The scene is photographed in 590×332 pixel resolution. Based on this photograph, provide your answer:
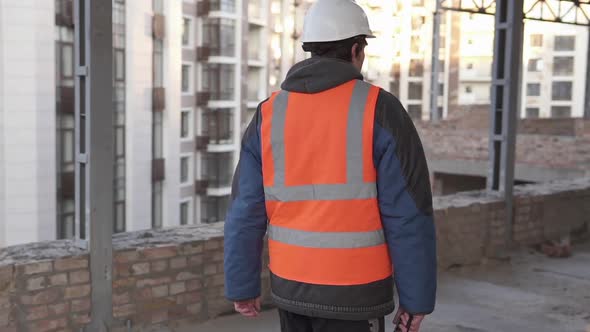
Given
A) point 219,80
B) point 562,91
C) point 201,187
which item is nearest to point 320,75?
point 201,187

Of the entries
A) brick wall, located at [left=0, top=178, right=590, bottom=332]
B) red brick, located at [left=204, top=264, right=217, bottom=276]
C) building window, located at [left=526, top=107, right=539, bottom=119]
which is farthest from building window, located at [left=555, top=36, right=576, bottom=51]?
red brick, located at [left=204, top=264, right=217, bottom=276]

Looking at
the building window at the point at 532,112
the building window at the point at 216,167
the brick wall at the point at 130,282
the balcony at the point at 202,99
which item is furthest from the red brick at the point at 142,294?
the building window at the point at 532,112

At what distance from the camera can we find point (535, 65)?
56.1 meters

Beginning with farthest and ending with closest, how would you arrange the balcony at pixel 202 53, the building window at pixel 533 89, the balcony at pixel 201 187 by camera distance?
the building window at pixel 533 89
the balcony at pixel 201 187
the balcony at pixel 202 53

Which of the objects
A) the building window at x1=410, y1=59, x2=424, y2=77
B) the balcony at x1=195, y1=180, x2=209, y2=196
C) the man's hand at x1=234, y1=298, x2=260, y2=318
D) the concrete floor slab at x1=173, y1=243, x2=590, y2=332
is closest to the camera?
the man's hand at x1=234, y1=298, x2=260, y2=318

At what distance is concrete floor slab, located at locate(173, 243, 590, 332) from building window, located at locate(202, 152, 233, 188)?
28.6m

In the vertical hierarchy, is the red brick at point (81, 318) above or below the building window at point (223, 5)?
below

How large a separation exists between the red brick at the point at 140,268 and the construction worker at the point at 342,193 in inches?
74.9

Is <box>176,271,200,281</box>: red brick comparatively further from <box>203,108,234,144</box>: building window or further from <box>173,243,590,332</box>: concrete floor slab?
<box>203,108,234,144</box>: building window

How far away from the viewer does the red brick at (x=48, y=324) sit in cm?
353

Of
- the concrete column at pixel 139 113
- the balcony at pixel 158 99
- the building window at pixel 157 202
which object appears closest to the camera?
the concrete column at pixel 139 113

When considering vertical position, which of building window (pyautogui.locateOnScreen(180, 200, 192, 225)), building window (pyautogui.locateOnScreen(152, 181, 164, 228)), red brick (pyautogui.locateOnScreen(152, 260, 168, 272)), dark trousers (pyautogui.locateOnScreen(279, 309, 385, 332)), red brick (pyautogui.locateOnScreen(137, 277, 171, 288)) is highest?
dark trousers (pyautogui.locateOnScreen(279, 309, 385, 332))

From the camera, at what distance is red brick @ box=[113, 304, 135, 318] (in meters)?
3.81

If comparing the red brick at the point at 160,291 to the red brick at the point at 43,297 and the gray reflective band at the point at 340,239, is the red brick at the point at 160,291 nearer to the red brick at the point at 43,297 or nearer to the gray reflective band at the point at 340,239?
the red brick at the point at 43,297
